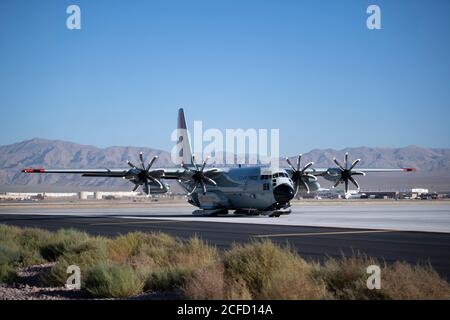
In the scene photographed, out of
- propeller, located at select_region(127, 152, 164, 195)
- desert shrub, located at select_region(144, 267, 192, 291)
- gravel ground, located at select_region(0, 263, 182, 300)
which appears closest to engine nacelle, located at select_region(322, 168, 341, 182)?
propeller, located at select_region(127, 152, 164, 195)

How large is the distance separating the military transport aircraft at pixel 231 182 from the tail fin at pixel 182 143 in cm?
573

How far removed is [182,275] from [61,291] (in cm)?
299

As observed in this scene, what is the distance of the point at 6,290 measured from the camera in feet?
47.4

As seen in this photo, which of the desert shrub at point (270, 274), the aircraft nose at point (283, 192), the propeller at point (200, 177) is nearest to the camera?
the desert shrub at point (270, 274)

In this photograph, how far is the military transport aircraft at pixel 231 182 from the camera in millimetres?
46906

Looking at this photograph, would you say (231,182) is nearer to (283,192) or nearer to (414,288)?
(283,192)

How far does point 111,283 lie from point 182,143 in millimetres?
46253

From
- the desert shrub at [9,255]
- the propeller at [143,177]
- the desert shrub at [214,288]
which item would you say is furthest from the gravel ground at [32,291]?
the propeller at [143,177]

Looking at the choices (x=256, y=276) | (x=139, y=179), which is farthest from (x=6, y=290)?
(x=139, y=179)

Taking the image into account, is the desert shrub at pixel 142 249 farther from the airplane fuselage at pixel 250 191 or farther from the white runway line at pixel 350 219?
the airplane fuselage at pixel 250 191

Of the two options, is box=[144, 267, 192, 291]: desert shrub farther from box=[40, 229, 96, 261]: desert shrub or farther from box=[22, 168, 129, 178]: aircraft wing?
box=[22, 168, 129, 178]: aircraft wing

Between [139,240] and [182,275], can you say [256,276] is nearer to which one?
[182,275]

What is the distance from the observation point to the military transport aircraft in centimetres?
4691

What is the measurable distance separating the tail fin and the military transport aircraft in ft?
18.8
